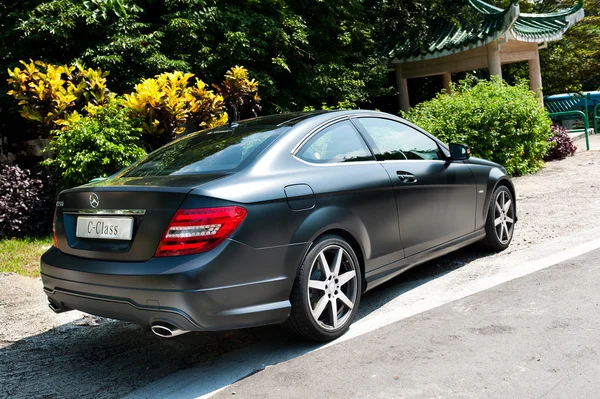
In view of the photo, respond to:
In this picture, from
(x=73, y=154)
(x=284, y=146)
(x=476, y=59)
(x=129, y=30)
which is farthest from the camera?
(x=476, y=59)

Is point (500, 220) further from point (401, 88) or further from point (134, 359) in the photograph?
point (401, 88)

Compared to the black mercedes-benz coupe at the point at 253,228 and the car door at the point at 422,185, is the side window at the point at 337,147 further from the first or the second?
the car door at the point at 422,185

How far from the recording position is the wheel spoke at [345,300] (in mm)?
4059

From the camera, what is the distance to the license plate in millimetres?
3551

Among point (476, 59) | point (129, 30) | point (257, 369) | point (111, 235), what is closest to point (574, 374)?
point (257, 369)

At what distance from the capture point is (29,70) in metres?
8.98

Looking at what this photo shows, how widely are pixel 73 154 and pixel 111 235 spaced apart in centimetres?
508

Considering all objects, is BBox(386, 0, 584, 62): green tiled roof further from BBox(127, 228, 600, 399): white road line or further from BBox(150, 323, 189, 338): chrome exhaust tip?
BBox(150, 323, 189, 338): chrome exhaust tip

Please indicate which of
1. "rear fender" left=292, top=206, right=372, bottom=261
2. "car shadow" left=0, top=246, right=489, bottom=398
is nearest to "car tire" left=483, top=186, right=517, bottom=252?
"car shadow" left=0, top=246, right=489, bottom=398

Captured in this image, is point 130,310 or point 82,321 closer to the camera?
point 130,310

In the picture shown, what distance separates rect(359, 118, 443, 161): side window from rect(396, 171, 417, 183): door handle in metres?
0.15

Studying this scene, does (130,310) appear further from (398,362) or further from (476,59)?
(476,59)

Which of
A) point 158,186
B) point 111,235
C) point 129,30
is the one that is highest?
point 129,30

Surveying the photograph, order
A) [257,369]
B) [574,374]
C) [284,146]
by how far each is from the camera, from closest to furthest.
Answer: [574,374]
[257,369]
[284,146]
